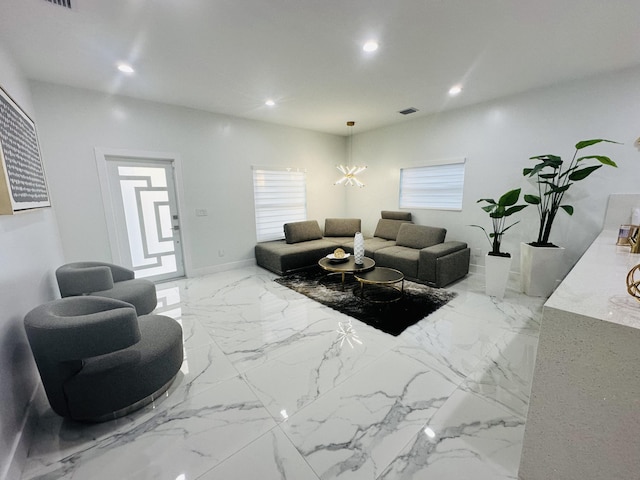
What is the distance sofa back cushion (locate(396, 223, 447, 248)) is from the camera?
167 inches

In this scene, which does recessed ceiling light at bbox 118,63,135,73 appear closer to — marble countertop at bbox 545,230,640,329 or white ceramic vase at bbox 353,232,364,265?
white ceramic vase at bbox 353,232,364,265

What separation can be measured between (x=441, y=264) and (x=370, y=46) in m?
2.73

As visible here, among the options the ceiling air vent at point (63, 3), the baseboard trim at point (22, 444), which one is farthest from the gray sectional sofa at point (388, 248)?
the ceiling air vent at point (63, 3)

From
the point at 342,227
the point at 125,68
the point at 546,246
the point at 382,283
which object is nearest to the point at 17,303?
the point at 125,68

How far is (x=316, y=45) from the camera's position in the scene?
7.81ft

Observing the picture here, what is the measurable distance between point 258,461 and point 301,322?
4.85ft

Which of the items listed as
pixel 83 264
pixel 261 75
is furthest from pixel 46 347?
pixel 261 75

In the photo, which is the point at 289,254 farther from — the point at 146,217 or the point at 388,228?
the point at 146,217

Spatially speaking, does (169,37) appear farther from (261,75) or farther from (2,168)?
(2,168)

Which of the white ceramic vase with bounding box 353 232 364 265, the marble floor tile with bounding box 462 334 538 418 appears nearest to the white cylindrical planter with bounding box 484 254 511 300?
the marble floor tile with bounding box 462 334 538 418

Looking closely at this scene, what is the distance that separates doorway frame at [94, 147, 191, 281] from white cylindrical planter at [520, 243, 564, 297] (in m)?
4.91

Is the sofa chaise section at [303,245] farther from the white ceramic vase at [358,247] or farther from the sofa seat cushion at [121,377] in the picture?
the sofa seat cushion at [121,377]

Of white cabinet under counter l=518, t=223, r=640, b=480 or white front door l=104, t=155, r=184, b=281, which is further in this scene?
white front door l=104, t=155, r=184, b=281

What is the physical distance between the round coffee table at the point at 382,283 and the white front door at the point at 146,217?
302 centimetres
